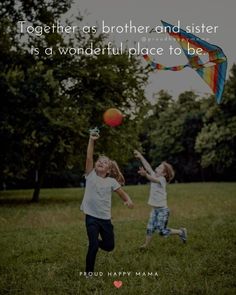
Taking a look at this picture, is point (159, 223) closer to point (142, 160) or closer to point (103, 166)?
point (142, 160)

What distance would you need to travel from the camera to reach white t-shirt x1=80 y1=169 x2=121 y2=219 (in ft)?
18.9

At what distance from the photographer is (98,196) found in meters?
5.81

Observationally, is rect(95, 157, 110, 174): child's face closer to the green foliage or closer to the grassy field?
the grassy field

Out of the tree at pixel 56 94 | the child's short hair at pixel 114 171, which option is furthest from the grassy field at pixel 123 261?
the tree at pixel 56 94

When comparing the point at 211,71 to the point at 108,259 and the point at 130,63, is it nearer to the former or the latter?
the point at 108,259

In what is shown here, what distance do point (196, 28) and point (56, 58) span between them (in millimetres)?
10600

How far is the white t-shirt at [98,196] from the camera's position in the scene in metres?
5.75

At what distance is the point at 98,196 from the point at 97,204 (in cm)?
11

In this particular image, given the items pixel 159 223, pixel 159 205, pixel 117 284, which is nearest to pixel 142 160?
pixel 159 205

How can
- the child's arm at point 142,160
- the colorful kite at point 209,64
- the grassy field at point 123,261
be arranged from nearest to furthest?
the grassy field at point 123,261, the child's arm at point 142,160, the colorful kite at point 209,64

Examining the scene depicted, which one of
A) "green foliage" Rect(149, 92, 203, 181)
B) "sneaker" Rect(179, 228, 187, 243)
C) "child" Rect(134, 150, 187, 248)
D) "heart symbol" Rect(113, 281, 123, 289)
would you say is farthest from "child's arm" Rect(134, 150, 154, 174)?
"green foliage" Rect(149, 92, 203, 181)

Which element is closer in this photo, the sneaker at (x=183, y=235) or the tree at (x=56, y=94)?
the sneaker at (x=183, y=235)

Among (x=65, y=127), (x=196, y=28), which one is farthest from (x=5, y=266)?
(x=65, y=127)

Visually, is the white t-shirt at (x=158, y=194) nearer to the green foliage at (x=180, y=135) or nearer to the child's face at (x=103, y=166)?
the child's face at (x=103, y=166)
